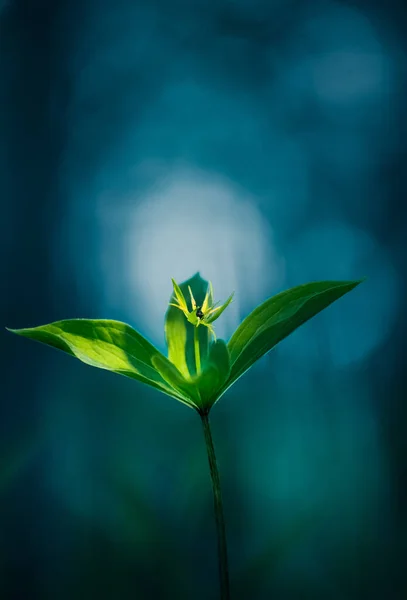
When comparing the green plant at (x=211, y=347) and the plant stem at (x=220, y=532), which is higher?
the green plant at (x=211, y=347)

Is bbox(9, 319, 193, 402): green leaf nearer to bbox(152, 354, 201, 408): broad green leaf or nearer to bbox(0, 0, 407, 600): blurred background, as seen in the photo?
bbox(152, 354, 201, 408): broad green leaf

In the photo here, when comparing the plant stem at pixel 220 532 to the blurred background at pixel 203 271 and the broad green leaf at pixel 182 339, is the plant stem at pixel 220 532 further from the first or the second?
the blurred background at pixel 203 271

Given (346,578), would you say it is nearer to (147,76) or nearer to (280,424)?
(280,424)

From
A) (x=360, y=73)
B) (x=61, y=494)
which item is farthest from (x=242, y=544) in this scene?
(x=360, y=73)

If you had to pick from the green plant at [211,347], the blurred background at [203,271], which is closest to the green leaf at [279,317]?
the green plant at [211,347]

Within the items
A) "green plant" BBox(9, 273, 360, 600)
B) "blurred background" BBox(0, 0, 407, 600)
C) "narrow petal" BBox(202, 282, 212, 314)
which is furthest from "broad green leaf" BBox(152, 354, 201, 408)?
"blurred background" BBox(0, 0, 407, 600)

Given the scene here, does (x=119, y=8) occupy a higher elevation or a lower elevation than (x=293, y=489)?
higher
